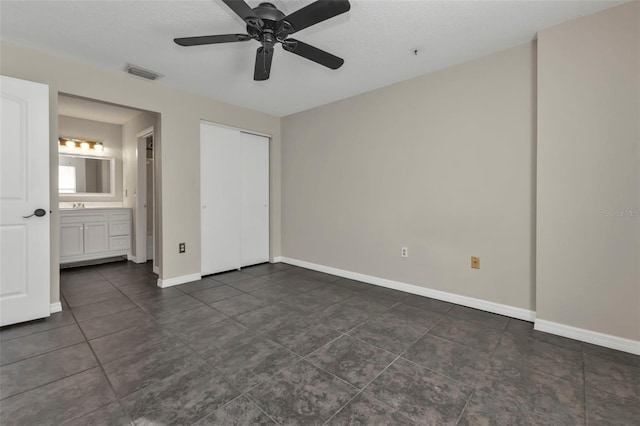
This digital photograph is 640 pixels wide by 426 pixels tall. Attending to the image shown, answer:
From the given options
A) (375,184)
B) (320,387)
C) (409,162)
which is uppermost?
(409,162)

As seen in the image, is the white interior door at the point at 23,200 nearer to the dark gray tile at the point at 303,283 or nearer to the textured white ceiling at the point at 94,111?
the textured white ceiling at the point at 94,111

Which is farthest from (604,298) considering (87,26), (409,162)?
(87,26)

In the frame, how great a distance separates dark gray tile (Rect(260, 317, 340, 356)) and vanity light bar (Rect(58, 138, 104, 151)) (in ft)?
15.5

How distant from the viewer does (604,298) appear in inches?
82.5

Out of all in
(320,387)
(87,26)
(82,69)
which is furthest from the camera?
(82,69)

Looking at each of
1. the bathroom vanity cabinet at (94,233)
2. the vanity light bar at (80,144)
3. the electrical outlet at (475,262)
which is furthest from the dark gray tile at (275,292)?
the vanity light bar at (80,144)

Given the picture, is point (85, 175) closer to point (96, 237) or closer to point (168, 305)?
point (96, 237)

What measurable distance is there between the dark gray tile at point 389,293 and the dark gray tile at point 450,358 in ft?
3.02

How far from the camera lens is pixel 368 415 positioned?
1.41 metres

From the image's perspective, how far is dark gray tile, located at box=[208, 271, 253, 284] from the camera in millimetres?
3746

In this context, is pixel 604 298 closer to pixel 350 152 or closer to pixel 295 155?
pixel 350 152

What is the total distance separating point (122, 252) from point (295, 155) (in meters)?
3.32

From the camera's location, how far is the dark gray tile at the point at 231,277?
3.75 meters

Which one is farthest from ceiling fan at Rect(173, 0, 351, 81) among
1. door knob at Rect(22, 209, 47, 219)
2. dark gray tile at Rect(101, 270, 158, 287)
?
dark gray tile at Rect(101, 270, 158, 287)
